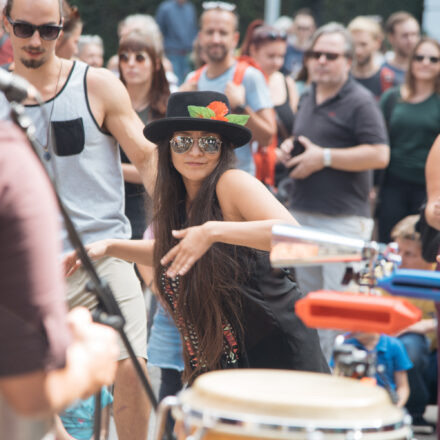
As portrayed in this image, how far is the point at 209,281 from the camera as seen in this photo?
314 cm

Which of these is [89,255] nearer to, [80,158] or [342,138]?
[80,158]

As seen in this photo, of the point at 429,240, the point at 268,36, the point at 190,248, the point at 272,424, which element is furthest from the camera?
the point at 268,36

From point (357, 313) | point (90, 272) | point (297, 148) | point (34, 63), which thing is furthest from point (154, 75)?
point (357, 313)

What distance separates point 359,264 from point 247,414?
0.55m

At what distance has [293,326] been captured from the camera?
3.19m

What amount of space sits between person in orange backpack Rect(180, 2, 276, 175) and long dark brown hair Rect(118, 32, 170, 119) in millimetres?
366

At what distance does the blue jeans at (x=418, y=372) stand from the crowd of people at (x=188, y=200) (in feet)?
0.04

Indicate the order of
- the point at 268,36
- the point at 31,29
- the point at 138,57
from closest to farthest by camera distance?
the point at 31,29, the point at 138,57, the point at 268,36

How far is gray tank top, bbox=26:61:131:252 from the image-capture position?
3703mm

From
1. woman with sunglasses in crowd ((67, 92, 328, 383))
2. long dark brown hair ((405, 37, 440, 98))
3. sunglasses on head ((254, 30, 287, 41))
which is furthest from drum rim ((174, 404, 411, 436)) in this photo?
sunglasses on head ((254, 30, 287, 41))

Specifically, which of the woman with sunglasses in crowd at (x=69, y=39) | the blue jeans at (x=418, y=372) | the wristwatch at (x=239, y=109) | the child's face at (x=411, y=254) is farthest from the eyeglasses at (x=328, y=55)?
the blue jeans at (x=418, y=372)

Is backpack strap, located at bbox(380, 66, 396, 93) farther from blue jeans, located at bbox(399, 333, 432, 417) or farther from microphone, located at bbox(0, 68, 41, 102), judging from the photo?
microphone, located at bbox(0, 68, 41, 102)

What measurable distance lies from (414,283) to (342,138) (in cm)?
385

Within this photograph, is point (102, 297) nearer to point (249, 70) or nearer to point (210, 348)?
point (210, 348)
